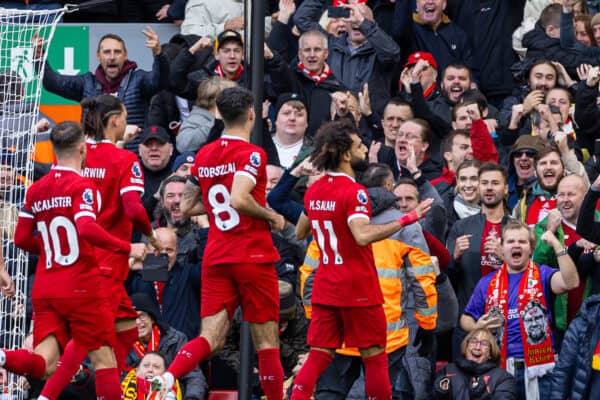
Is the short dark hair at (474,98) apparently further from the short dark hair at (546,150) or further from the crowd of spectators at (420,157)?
Result: the short dark hair at (546,150)

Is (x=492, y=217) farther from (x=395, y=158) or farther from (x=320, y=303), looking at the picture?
(x=320, y=303)

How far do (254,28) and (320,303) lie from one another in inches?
93.3

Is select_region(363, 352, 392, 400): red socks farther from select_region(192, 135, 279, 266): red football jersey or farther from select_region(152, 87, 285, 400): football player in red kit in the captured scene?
select_region(192, 135, 279, 266): red football jersey

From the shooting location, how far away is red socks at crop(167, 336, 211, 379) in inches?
431

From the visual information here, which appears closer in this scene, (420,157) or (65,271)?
(65,271)

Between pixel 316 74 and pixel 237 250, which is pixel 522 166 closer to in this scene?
pixel 316 74

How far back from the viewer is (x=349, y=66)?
55.2 feet

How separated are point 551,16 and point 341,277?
6.47 meters

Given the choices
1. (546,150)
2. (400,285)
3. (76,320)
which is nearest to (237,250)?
(76,320)

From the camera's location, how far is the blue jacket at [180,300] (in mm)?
13680

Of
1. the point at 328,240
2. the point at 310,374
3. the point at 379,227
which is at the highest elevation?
the point at 379,227

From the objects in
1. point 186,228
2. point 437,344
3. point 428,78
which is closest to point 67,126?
point 186,228

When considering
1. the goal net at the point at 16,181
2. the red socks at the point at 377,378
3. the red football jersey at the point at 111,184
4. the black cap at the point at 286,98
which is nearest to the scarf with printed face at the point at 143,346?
the goal net at the point at 16,181

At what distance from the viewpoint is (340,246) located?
11.4m
